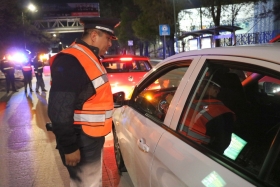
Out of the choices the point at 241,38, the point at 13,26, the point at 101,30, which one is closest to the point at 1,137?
the point at 101,30

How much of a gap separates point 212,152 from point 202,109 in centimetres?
53

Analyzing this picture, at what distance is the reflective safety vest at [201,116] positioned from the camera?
2.15m

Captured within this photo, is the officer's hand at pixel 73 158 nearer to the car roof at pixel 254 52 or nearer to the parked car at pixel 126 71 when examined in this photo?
the car roof at pixel 254 52

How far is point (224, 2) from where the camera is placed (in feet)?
74.8

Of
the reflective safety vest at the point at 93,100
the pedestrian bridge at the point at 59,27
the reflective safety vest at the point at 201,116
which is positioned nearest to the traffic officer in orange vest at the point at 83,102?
the reflective safety vest at the point at 93,100

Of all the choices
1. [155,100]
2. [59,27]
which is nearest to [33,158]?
[155,100]

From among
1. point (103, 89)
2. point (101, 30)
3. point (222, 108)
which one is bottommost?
point (222, 108)

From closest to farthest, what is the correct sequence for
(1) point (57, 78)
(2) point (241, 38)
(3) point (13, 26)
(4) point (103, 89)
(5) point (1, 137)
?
(1) point (57, 78), (4) point (103, 89), (5) point (1, 137), (3) point (13, 26), (2) point (241, 38)

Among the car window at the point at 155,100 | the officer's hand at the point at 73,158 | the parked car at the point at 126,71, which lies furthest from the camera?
the parked car at the point at 126,71

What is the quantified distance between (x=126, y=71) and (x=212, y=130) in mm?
5753

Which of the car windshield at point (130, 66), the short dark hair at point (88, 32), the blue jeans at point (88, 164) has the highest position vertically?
the short dark hair at point (88, 32)

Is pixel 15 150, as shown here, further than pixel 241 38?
No

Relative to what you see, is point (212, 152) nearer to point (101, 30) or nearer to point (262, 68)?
point (262, 68)

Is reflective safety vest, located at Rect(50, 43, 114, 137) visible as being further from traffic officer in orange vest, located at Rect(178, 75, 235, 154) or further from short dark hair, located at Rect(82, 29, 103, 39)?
traffic officer in orange vest, located at Rect(178, 75, 235, 154)
